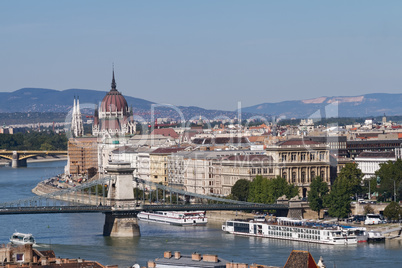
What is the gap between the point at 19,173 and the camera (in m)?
104

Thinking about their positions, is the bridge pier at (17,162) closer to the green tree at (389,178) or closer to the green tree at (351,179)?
the green tree at (351,179)

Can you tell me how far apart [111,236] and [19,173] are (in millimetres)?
56639

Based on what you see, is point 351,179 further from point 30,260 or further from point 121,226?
point 30,260

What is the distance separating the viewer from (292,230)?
4712 cm

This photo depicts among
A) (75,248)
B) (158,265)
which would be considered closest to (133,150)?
(75,248)

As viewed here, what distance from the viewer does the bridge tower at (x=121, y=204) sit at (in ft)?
159

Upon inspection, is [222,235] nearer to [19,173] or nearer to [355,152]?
[355,152]

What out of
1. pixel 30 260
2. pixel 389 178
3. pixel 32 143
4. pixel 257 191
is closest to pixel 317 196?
pixel 257 191

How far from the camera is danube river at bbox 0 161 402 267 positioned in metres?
39.5

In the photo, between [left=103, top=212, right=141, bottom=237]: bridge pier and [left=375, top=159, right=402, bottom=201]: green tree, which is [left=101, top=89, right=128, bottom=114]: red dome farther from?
[left=103, top=212, right=141, bottom=237]: bridge pier

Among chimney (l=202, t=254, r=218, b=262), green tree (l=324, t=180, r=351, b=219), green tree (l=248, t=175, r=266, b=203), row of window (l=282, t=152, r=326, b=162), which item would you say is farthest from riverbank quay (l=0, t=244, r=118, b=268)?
row of window (l=282, t=152, r=326, b=162)

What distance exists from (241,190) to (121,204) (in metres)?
11.4

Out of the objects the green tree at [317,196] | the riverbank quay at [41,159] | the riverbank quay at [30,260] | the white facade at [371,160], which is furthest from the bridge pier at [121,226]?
the riverbank quay at [41,159]

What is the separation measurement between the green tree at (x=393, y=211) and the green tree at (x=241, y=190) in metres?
10.3
